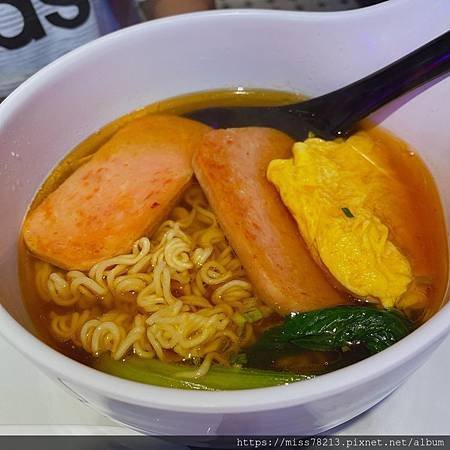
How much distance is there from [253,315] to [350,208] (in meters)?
0.26

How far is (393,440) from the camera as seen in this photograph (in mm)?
837

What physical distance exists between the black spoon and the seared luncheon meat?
0.16 feet

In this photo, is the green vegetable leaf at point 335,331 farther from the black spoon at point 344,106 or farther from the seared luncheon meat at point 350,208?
the black spoon at point 344,106

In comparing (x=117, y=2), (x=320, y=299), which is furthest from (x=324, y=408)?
(x=117, y=2)

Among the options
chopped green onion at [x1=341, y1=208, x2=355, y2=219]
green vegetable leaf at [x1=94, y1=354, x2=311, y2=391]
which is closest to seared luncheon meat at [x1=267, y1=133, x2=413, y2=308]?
chopped green onion at [x1=341, y1=208, x2=355, y2=219]

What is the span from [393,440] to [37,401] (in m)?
0.52

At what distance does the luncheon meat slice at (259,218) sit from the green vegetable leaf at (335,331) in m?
0.05

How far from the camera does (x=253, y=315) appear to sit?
942 mm

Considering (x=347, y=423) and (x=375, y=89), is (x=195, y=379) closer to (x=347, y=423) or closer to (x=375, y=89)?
(x=347, y=423)

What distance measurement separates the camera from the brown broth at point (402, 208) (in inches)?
37.4

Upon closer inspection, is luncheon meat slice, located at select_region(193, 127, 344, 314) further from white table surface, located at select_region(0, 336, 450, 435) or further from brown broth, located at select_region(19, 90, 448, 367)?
white table surface, located at select_region(0, 336, 450, 435)

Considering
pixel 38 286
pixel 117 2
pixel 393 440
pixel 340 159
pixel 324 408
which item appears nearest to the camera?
pixel 324 408

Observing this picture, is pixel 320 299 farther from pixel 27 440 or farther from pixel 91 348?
pixel 27 440

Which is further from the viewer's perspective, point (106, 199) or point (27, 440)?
Result: point (106, 199)
